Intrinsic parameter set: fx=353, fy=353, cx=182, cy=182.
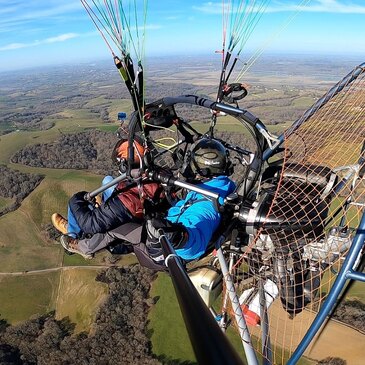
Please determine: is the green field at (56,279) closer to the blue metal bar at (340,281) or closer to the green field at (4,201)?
the green field at (4,201)

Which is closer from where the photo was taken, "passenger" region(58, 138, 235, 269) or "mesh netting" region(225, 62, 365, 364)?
"passenger" region(58, 138, 235, 269)

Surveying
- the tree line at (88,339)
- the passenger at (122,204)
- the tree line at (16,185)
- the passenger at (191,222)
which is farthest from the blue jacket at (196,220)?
the tree line at (16,185)

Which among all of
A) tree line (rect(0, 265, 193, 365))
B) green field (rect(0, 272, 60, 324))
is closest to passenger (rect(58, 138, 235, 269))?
tree line (rect(0, 265, 193, 365))

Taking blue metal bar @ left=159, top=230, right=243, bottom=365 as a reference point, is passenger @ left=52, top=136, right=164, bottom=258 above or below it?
below

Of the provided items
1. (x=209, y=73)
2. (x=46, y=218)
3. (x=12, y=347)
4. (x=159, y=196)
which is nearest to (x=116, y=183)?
(x=159, y=196)

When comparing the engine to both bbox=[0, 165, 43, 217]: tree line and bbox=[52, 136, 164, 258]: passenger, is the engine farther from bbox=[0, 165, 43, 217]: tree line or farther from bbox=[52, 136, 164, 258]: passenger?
bbox=[0, 165, 43, 217]: tree line

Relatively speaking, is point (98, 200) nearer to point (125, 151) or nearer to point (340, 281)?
point (125, 151)

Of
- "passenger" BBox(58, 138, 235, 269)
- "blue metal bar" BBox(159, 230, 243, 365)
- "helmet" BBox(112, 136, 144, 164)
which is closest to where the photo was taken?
"blue metal bar" BBox(159, 230, 243, 365)
